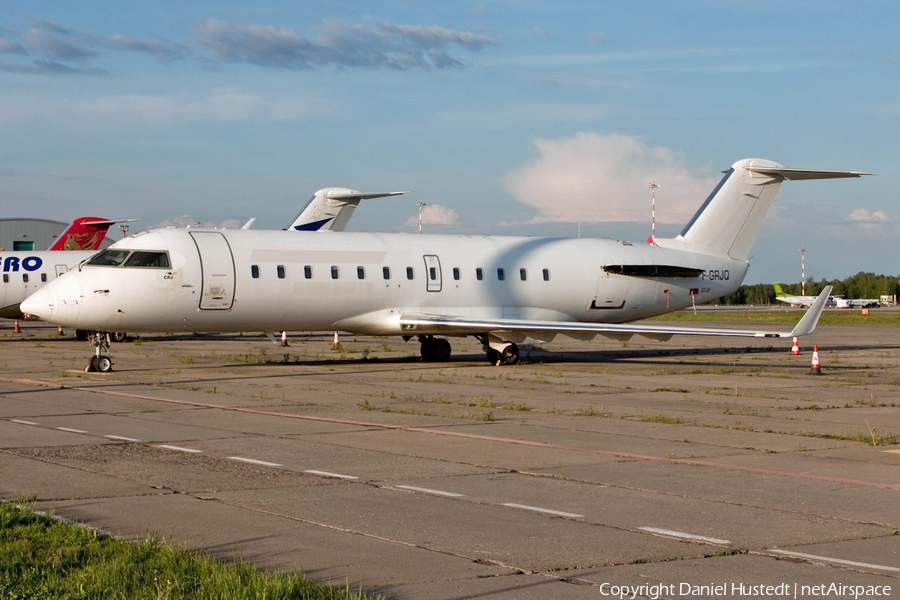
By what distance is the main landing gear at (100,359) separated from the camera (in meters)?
22.8

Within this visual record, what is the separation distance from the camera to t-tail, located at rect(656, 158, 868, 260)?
3058cm

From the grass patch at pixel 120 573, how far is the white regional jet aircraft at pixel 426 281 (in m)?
16.5

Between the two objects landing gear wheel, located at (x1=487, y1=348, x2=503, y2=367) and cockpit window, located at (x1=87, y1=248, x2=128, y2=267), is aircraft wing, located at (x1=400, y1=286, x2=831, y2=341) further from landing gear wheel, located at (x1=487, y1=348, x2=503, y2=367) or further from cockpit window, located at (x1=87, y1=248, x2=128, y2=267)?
cockpit window, located at (x1=87, y1=248, x2=128, y2=267)

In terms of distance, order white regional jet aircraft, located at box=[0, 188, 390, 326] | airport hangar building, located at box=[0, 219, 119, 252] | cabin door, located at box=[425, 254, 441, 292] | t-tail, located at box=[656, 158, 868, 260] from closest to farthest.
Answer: cabin door, located at box=[425, 254, 441, 292] < t-tail, located at box=[656, 158, 868, 260] < white regional jet aircraft, located at box=[0, 188, 390, 326] < airport hangar building, located at box=[0, 219, 119, 252]

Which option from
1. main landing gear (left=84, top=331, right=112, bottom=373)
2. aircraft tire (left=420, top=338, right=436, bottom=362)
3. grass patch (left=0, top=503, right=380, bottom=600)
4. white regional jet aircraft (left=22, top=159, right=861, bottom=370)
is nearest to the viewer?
grass patch (left=0, top=503, right=380, bottom=600)

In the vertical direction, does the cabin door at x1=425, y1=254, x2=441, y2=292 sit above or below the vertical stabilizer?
below

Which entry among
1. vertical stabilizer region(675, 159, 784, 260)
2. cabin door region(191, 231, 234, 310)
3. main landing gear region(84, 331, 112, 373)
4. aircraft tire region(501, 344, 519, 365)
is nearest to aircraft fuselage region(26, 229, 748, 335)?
cabin door region(191, 231, 234, 310)

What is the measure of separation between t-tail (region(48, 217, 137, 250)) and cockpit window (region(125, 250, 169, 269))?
30248 millimetres

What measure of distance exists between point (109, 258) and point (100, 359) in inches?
93.8

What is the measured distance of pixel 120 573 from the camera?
5961mm

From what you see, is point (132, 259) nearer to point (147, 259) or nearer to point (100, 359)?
point (147, 259)

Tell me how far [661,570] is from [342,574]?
209 centimetres

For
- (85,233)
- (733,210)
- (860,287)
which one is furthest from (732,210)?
(860,287)

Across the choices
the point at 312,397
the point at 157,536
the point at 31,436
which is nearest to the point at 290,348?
the point at 312,397
